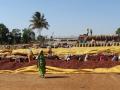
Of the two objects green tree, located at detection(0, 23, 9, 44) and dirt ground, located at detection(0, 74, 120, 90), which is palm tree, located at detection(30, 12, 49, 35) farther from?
dirt ground, located at detection(0, 74, 120, 90)

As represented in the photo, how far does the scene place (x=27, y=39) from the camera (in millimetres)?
78438

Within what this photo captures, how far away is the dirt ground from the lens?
1554 centimetres

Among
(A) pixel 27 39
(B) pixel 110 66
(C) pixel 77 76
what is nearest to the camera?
(C) pixel 77 76

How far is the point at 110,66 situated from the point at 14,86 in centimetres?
690

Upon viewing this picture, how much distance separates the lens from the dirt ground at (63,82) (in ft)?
51.0

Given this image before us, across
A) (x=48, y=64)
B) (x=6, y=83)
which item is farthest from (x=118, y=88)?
(x=48, y=64)

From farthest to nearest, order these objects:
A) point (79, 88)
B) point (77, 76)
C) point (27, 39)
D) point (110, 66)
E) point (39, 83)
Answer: point (27, 39) < point (110, 66) < point (77, 76) < point (39, 83) < point (79, 88)

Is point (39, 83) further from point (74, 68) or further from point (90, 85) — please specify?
point (74, 68)

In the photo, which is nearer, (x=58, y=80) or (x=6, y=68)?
(x=58, y=80)

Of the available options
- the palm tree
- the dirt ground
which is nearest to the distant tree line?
the palm tree

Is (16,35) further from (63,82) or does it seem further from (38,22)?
(63,82)

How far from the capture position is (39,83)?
16656mm

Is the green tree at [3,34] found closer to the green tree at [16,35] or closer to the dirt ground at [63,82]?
the green tree at [16,35]

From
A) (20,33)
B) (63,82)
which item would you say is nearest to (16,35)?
(20,33)
